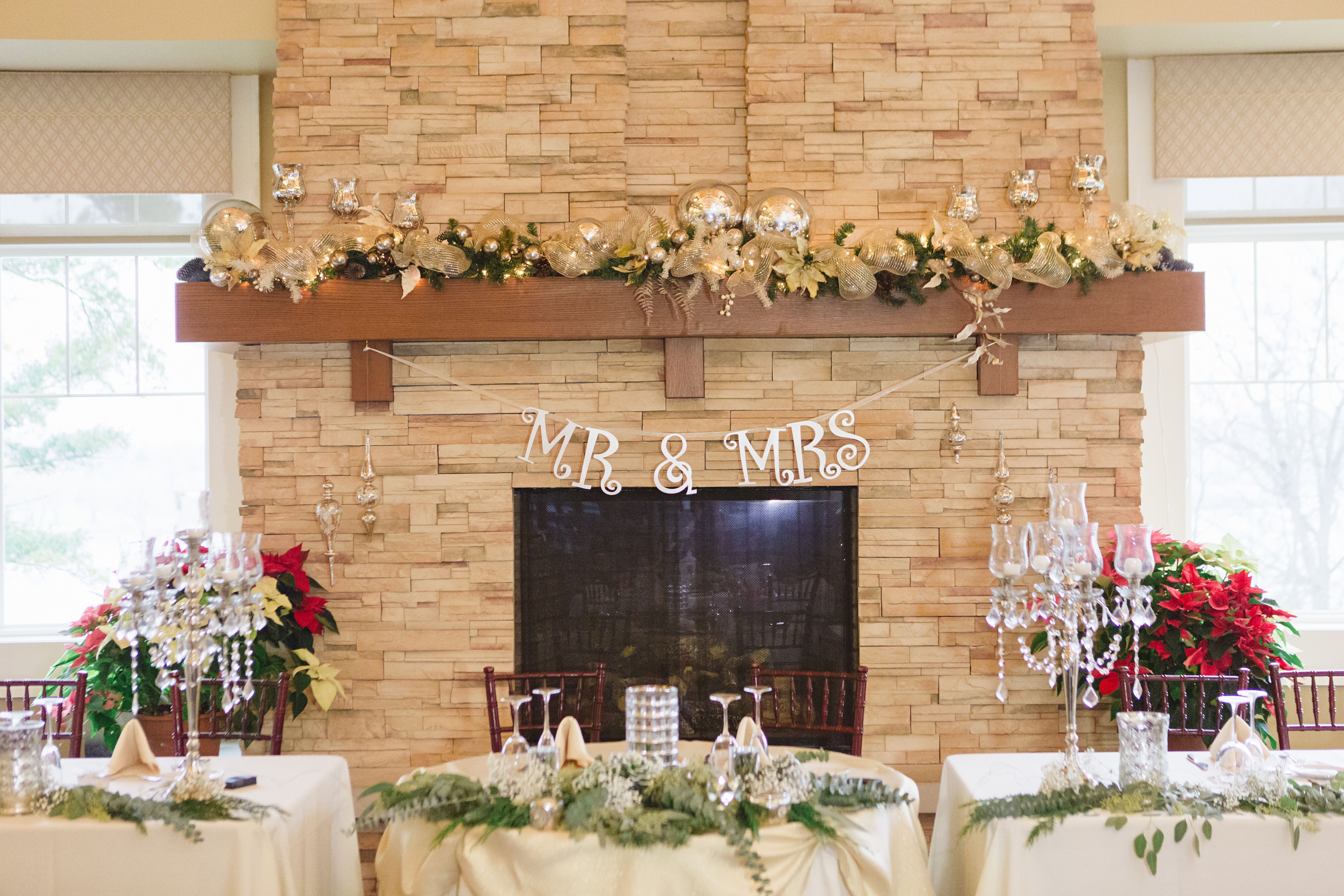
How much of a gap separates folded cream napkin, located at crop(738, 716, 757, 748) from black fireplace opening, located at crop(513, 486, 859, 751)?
1.54m

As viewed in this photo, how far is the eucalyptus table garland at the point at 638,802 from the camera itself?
223 centimetres

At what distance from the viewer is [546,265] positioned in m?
3.80

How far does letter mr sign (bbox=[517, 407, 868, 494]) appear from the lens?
3.93 metres

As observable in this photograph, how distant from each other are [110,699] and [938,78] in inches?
155

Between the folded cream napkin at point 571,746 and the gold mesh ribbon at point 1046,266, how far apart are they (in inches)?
88.1

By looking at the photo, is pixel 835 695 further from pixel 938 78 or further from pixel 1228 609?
pixel 938 78

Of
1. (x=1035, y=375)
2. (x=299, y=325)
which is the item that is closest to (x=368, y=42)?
(x=299, y=325)

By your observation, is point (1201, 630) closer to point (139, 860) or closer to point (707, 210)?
point (707, 210)

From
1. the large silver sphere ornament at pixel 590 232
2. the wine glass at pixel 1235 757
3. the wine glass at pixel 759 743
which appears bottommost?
the wine glass at pixel 1235 757

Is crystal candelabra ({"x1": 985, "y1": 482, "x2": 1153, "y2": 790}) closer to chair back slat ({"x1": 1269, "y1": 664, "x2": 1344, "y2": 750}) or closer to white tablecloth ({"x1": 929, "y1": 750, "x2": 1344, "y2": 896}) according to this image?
white tablecloth ({"x1": 929, "y1": 750, "x2": 1344, "y2": 896})

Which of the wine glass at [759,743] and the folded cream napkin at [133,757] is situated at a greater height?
the wine glass at [759,743]

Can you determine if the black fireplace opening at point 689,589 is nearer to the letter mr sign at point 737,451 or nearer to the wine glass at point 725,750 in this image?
the letter mr sign at point 737,451

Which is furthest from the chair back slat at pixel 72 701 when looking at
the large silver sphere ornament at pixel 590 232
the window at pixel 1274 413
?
the window at pixel 1274 413

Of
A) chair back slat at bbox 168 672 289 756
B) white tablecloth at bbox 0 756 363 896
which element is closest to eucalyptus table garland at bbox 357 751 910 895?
white tablecloth at bbox 0 756 363 896
